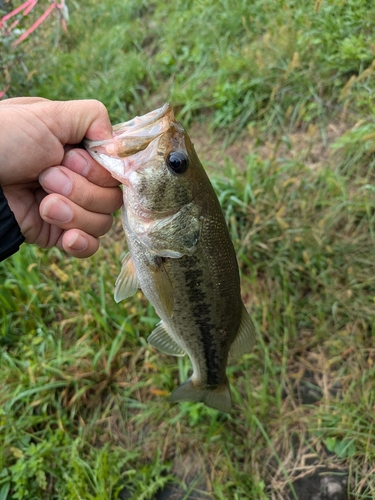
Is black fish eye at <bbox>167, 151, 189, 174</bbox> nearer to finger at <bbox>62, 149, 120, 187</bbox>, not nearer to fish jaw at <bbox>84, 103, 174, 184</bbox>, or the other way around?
fish jaw at <bbox>84, 103, 174, 184</bbox>

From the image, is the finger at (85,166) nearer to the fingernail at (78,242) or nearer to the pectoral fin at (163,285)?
the fingernail at (78,242)

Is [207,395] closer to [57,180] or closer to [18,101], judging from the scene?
[57,180]

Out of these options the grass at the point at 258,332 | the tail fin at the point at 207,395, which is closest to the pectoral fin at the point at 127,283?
the tail fin at the point at 207,395

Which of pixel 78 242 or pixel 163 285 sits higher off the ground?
pixel 78 242

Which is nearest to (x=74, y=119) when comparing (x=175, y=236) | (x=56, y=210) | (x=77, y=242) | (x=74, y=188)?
(x=74, y=188)

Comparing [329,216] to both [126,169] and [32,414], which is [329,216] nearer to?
[126,169]

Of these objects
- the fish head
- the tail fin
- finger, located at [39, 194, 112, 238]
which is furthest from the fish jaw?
the tail fin

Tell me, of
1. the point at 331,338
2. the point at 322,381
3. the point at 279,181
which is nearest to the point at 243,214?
the point at 279,181
